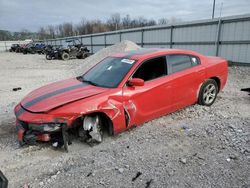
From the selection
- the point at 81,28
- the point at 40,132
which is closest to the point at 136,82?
the point at 40,132

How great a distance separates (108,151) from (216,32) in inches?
422

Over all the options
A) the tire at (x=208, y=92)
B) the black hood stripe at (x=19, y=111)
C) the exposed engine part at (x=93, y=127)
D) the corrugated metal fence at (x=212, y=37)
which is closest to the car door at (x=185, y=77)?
the tire at (x=208, y=92)

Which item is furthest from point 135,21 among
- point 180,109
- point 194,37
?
point 180,109

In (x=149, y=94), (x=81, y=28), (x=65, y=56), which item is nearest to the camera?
(x=149, y=94)

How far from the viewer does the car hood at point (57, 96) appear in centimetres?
347

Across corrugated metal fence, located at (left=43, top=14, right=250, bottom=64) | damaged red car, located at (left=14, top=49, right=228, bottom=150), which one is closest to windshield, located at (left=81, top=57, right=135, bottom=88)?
damaged red car, located at (left=14, top=49, right=228, bottom=150)

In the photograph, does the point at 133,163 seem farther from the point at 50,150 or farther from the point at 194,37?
the point at 194,37

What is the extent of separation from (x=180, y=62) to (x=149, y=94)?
3.94 ft

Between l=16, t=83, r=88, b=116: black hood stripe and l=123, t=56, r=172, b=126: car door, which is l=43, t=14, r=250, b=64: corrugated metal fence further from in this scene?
l=16, t=83, r=88, b=116: black hood stripe

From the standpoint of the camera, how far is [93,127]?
362 centimetres

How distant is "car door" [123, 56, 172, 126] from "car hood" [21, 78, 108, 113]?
0.51 metres

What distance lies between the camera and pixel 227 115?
4.75 meters

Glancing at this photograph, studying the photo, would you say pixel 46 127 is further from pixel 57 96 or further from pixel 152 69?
pixel 152 69

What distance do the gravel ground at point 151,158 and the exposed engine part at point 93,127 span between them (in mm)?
165
